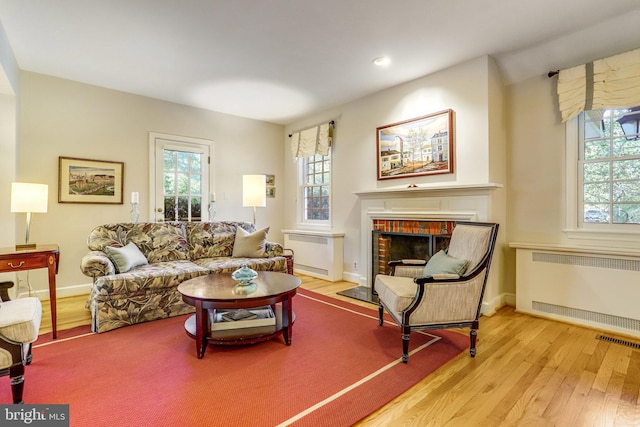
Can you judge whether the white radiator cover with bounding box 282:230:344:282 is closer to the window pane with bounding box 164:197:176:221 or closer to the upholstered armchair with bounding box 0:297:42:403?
the window pane with bounding box 164:197:176:221

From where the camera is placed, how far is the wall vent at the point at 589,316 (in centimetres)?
265

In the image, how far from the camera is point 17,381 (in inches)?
63.7

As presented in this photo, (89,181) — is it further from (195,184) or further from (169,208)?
(195,184)

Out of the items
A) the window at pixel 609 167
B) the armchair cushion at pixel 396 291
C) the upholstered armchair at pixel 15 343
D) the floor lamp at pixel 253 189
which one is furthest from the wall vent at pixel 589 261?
the upholstered armchair at pixel 15 343

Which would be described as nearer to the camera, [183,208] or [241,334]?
[241,334]

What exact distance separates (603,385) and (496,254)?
159cm

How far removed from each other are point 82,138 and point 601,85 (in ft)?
18.5

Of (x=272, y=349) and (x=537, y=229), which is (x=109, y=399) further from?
(x=537, y=229)

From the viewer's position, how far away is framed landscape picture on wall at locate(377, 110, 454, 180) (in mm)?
3564

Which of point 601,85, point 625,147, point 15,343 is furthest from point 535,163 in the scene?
point 15,343

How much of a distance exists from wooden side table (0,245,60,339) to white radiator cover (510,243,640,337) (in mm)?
4218

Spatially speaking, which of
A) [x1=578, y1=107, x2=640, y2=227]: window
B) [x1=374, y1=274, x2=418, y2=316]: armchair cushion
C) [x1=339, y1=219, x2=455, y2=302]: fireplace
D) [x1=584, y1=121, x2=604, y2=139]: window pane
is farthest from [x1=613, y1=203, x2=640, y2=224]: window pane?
[x1=374, y1=274, x2=418, y2=316]: armchair cushion

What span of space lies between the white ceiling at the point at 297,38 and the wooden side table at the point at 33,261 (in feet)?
6.33

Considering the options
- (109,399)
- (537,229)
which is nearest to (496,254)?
(537,229)
